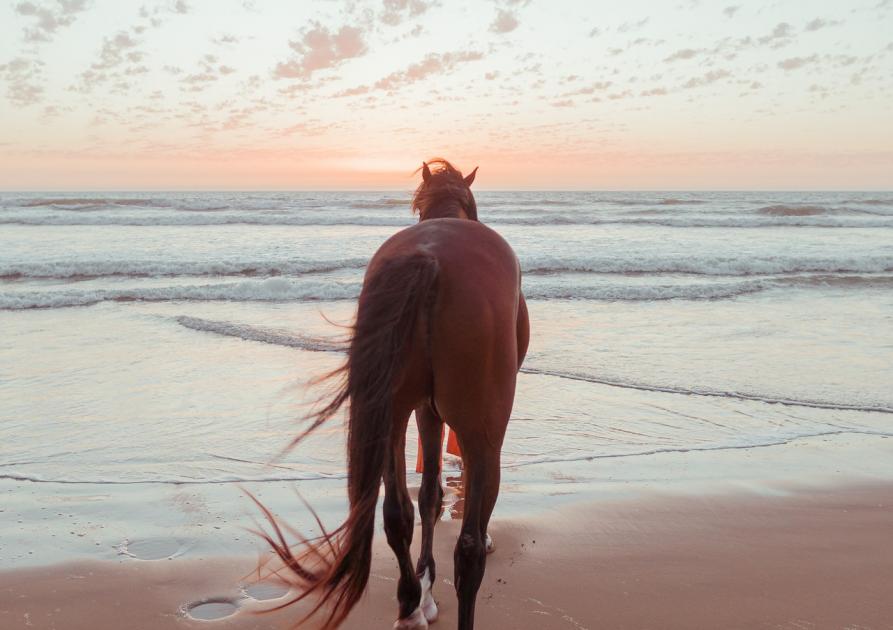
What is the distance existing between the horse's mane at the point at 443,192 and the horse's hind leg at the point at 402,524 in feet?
4.12

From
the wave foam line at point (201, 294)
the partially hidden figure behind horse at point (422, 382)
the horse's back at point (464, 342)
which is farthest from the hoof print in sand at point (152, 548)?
the wave foam line at point (201, 294)

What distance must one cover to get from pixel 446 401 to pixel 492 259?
51 cm

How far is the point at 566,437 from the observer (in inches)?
193

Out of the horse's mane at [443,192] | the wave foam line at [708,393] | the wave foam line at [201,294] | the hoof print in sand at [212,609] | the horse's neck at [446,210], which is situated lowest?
the wave foam line at [708,393]

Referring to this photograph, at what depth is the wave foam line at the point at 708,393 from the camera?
5594 mm

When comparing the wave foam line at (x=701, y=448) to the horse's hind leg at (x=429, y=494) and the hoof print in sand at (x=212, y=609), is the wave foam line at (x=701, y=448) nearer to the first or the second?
the horse's hind leg at (x=429, y=494)

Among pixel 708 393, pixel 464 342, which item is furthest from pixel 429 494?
pixel 708 393

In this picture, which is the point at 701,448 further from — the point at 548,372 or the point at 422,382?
the point at 422,382

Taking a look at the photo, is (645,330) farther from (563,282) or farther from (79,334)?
(79,334)

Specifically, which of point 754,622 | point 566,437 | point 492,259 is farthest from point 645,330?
point 492,259

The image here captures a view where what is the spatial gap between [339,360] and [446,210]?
4.00m

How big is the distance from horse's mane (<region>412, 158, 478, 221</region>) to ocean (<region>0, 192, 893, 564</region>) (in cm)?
113

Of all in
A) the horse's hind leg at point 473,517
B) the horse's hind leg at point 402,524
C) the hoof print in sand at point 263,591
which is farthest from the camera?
the hoof print in sand at point 263,591

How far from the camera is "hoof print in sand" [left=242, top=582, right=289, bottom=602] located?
279cm
